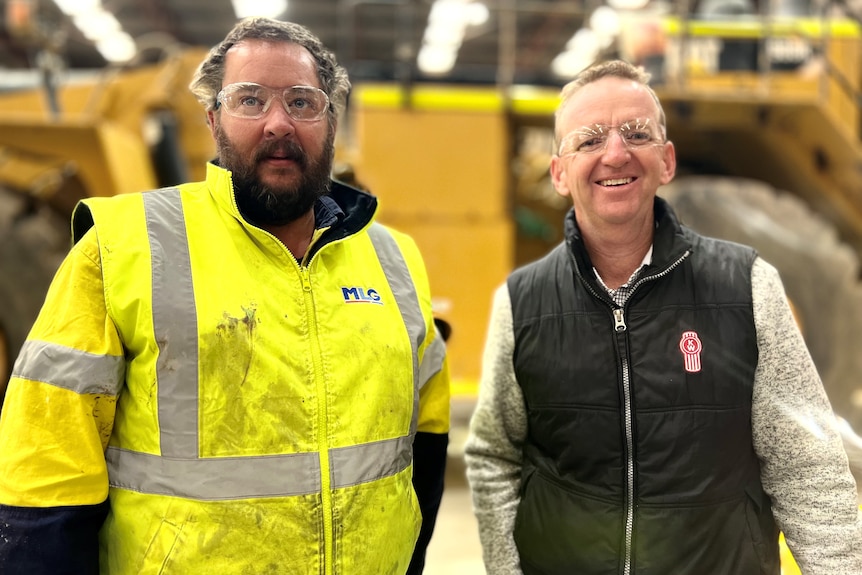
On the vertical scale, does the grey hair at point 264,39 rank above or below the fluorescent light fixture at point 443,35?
below

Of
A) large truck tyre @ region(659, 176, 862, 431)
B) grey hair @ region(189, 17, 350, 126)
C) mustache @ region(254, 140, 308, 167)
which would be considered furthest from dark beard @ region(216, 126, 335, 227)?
large truck tyre @ region(659, 176, 862, 431)

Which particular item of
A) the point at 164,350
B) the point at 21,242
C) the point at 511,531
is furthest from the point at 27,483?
the point at 21,242

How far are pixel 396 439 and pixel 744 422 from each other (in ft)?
2.64

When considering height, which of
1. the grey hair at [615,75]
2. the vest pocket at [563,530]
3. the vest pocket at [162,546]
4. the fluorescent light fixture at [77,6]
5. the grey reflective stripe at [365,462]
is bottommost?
the vest pocket at [563,530]

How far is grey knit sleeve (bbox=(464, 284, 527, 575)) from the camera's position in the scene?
185cm

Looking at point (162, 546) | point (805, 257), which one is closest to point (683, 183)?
point (805, 257)

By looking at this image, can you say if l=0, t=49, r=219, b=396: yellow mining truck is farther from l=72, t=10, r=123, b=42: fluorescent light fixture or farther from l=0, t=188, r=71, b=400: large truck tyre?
l=72, t=10, r=123, b=42: fluorescent light fixture

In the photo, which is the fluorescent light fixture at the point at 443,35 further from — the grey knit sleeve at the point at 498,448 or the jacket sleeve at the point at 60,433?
the jacket sleeve at the point at 60,433

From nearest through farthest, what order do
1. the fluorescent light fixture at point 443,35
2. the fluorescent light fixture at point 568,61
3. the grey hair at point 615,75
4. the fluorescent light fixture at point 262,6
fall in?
the grey hair at point 615,75
the fluorescent light fixture at point 262,6
the fluorescent light fixture at point 443,35
the fluorescent light fixture at point 568,61

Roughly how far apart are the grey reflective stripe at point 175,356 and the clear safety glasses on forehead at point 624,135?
0.98 metres

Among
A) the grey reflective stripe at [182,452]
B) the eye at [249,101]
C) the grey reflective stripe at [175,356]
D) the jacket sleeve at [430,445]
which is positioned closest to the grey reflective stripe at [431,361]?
the jacket sleeve at [430,445]

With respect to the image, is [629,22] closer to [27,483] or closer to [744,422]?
[744,422]

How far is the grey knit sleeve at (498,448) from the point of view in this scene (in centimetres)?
185

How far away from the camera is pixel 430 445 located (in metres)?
1.88
